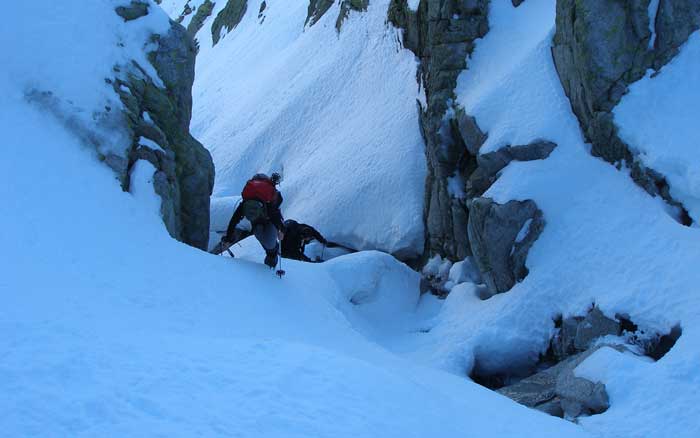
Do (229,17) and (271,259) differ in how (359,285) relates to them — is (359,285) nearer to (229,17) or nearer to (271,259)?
(271,259)

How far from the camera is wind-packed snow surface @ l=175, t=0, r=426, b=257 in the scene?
2162 cm

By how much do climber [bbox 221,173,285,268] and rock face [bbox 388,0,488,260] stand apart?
21.3 ft

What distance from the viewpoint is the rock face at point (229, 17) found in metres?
51.4

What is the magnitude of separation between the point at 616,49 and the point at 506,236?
4.99 meters

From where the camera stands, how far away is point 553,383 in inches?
460

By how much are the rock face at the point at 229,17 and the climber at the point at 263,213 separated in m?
41.8

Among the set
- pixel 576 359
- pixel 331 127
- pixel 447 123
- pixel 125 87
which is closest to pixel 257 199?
pixel 125 87

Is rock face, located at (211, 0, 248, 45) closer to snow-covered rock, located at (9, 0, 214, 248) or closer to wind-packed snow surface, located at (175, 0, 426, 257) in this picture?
wind-packed snow surface, located at (175, 0, 426, 257)

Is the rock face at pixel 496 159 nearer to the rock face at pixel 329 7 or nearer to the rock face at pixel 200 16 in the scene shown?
the rock face at pixel 329 7

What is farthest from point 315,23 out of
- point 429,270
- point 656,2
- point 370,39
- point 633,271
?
point 633,271

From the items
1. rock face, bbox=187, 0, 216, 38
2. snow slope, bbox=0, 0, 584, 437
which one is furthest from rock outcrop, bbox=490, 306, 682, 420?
rock face, bbox=187, 0, 216, 38

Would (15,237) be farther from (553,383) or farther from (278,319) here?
(553,383)

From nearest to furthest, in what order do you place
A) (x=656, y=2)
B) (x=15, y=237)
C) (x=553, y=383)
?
1. (x=15, y=237)
2. (x=553, y=383)
3. (x=656, y=2)

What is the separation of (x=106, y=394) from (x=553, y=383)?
332 inches
